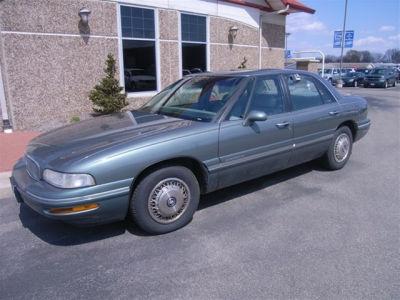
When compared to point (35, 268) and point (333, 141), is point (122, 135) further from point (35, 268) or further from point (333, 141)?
point (333, 141)

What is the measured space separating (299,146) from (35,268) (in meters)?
3.37

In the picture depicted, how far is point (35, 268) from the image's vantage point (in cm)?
307

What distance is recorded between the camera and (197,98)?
177 inches

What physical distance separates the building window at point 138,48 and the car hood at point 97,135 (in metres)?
6.30

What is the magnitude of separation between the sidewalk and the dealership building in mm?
526

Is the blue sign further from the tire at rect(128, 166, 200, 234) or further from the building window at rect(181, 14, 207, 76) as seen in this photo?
the tire at rect(128, 166, 200, 234)

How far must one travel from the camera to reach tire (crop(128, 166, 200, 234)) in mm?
3439

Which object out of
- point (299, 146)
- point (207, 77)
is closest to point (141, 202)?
point (207, 77)

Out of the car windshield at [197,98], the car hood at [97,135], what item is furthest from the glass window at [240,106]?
the car hood at [97,135]

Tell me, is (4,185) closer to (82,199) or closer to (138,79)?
(82,199)

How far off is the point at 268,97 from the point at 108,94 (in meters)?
5.88

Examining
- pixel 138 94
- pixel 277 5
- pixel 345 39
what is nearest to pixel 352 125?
pixel 138 94

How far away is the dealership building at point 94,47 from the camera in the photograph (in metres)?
8.22

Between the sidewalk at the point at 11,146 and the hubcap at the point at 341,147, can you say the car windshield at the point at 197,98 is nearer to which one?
the hubcap at the point at 341,147
